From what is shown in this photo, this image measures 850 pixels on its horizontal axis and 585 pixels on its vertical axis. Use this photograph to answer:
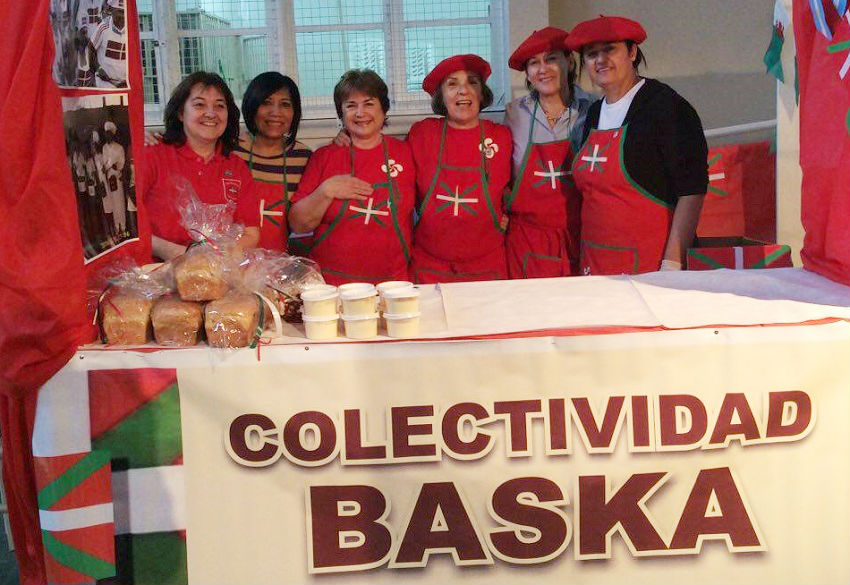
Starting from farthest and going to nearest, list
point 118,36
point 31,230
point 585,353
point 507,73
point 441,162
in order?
point 507,73 → point 441,162 → point 118,36 → point 585,353 → point 31,230

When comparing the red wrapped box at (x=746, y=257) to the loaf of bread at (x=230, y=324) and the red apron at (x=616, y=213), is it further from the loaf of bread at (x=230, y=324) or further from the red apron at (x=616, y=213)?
the loaf of bread at (x=230, y=324)

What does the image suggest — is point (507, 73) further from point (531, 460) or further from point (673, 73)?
point (531, 460)

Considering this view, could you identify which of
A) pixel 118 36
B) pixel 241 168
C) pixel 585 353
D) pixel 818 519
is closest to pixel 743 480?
pixel 818 519

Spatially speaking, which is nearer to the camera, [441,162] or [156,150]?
[156,150]

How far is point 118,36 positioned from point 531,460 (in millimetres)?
1349

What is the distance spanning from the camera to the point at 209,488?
1.65 metres

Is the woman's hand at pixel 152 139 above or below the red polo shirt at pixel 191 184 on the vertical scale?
above

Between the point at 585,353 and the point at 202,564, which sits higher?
the point at 585,353

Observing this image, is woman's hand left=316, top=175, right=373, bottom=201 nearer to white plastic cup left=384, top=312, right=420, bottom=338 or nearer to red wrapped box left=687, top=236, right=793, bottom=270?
red wrapped box left=687, top=236, right=793, bottom=270

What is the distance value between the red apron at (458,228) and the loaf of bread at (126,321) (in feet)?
4.94

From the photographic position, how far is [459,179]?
3.09m

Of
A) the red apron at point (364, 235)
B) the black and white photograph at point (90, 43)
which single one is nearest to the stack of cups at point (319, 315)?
the black and white photograph at point (90, 43)

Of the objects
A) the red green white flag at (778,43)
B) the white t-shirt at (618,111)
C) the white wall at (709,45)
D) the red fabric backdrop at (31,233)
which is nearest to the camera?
the red fabric backdrop at (31,233)

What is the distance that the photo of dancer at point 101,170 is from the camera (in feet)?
5.98
